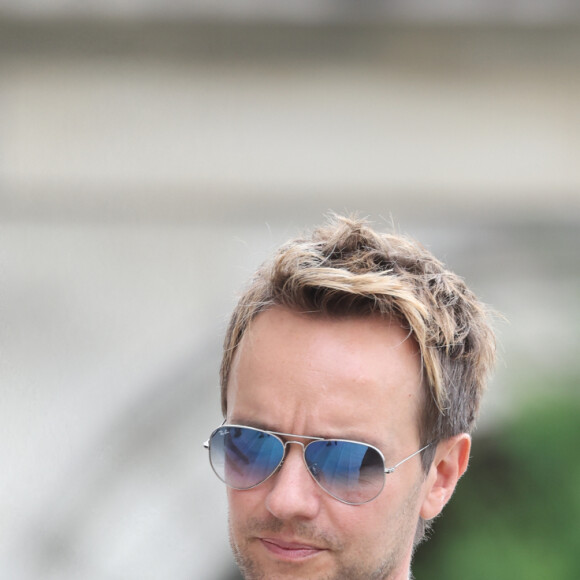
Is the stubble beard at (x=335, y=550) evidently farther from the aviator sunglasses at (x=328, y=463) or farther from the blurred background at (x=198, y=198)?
the blurred background at (x=198, y=198)

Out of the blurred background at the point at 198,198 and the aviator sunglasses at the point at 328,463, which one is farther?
the blurred background at the point at 198,198

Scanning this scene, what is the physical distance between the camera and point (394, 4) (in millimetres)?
6035

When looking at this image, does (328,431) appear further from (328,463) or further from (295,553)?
(295,553)

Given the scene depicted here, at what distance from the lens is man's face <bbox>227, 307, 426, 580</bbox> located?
1.64 metres

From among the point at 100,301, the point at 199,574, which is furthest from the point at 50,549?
the point at 100,301

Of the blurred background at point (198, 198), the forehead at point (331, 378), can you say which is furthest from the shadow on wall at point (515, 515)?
the forehead at point (331, 378)

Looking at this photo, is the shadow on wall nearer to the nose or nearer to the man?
the man

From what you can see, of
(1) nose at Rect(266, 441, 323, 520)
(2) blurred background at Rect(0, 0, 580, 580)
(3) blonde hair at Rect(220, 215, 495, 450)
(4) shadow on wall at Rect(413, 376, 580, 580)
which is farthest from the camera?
(2) blurred background at Rect(0, 0, 580, 580)

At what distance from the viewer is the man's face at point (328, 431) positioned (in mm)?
1638

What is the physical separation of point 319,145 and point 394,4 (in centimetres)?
123

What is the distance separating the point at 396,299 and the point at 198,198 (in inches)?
175

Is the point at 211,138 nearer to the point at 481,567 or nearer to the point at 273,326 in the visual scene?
the point at 481,567

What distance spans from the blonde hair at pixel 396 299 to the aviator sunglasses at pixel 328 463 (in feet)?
0.61

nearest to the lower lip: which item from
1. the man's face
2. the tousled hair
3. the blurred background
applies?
the man's face
